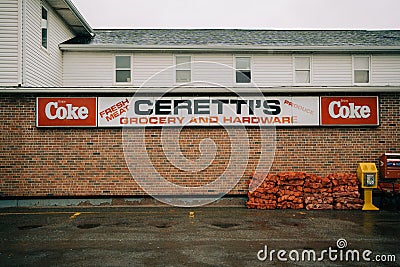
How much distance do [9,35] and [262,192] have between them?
10529mm

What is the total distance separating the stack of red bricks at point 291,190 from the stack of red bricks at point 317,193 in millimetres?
150

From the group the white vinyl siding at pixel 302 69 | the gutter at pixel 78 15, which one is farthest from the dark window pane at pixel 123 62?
the white vinyl siding at pixel 302 69

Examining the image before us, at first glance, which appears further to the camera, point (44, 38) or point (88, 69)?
point (88, 69)

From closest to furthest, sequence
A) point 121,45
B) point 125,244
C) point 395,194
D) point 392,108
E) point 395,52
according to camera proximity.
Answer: point 125,244 → point 395,194 → point 392,108 → point 121,45 → point 395,52

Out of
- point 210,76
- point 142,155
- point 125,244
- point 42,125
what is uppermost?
point 210,76

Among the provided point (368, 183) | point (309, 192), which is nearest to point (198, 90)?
point (309, 192)

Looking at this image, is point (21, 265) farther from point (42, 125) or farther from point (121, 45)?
point (121, 45)

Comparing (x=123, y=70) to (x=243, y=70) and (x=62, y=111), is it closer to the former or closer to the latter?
(x=243, y=70)

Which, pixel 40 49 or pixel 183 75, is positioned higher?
pixel 40 49

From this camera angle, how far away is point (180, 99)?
1380 centimetres

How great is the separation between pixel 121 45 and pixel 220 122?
912 cm

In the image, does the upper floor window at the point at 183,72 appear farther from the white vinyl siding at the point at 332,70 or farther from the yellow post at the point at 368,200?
the yellow post at the point at 368,200

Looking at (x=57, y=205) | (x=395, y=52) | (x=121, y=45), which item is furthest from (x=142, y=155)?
(x=395, y=52)

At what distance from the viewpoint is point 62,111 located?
13.6 metres
